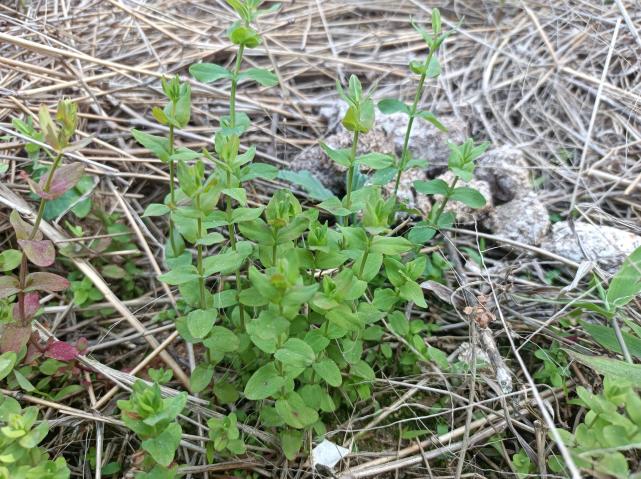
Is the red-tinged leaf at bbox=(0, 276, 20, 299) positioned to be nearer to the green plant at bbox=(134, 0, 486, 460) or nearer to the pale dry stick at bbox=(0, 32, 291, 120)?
the green plant at bbox=(134, 0, 486, 460)

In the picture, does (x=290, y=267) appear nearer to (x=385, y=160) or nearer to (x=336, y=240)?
(x=336, y=240)

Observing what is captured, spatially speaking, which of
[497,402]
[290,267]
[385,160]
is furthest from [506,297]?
[290,267]

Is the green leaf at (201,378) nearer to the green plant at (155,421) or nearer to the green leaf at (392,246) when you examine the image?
the green plant at (155,421)

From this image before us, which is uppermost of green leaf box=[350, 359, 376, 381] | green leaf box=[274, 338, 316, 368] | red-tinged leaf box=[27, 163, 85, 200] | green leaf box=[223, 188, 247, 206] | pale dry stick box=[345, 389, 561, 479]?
green leaf box=[223, 188, 247, 206]

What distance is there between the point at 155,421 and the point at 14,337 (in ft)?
2.24

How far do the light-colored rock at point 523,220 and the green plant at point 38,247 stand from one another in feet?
5.95

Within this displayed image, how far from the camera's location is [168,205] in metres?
1.87

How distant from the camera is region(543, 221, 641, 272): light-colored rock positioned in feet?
7.93

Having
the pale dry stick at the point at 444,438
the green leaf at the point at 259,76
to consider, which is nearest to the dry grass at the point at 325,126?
the pale dry stick at the point at 444,438

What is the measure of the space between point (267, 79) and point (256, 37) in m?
0.15

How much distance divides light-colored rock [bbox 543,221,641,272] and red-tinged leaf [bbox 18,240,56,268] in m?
2.02

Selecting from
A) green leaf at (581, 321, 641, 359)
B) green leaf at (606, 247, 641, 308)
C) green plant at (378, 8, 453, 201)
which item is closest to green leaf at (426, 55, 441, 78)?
green plant at (378, 8, 453, 201)

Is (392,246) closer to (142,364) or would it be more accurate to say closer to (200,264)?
(200,264)

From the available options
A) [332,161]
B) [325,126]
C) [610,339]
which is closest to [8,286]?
[332,161]
